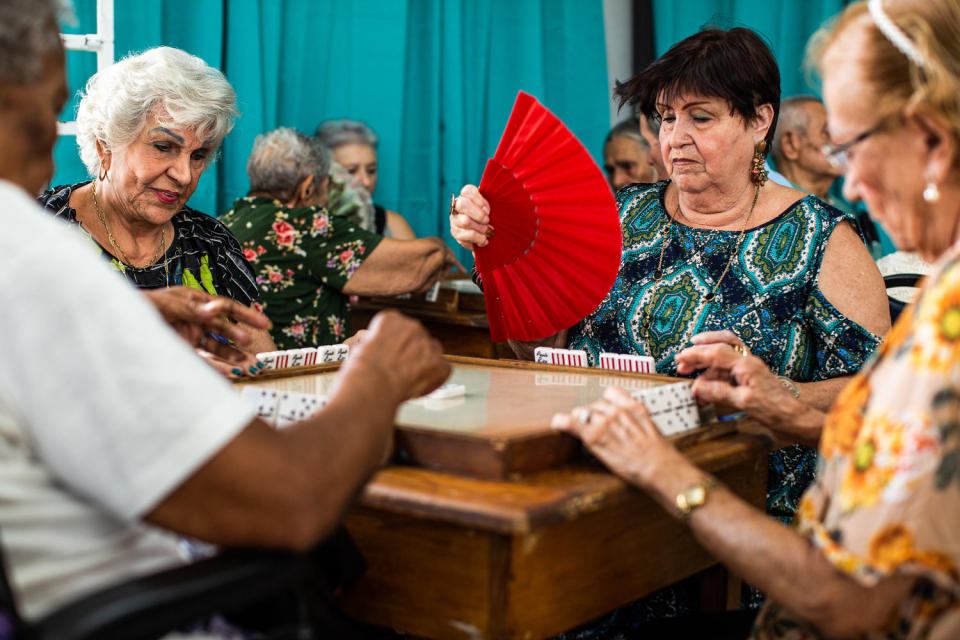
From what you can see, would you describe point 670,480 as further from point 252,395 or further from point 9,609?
point 9,609

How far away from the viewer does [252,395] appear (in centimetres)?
157

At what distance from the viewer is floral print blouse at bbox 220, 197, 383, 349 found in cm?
357

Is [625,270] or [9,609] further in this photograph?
[625,270]

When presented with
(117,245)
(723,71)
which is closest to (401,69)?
(117,245)

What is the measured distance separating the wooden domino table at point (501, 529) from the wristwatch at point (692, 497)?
0.30 feet

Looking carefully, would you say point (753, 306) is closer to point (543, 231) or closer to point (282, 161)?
point (543, 231)

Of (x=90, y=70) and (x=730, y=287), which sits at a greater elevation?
(x=90, y=70)

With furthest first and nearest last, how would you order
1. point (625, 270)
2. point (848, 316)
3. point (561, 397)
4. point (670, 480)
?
1. point (625, 270)
2. point (848, 316)
3. point (561, 397)
4. point (670, 480)

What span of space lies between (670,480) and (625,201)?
1285mm

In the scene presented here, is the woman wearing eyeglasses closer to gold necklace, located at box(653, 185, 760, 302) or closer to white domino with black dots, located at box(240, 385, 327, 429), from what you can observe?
white domino with black dots, located at box(240, 385, 327, 429)

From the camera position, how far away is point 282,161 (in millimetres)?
3791

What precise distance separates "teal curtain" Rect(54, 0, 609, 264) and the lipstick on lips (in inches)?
49.1

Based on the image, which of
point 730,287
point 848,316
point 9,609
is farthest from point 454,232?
point 9,609

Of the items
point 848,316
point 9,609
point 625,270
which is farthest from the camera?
point 625,270
